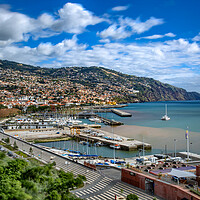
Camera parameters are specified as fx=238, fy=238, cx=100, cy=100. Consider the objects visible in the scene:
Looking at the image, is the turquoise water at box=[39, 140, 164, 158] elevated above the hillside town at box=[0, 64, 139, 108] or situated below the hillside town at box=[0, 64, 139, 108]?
below

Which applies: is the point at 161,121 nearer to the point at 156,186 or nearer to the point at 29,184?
the point at 156,186

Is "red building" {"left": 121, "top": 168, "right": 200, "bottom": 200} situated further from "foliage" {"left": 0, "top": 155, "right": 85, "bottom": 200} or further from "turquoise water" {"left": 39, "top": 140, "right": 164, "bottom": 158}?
"turquoise water" {"left": 39, "top": 140, "right": 164, "bottom": 158}

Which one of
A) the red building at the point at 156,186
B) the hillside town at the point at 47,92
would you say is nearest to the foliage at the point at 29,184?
the red building at the point at 156,186

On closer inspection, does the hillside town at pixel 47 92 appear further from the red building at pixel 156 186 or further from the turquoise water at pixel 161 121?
the red building at pixel 156 186

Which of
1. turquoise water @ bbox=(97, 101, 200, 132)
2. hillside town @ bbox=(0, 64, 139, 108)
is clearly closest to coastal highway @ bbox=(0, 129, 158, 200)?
turquoise water @ bbox=(97, 101, 200, 132)

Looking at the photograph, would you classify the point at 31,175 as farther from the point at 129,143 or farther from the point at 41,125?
the point at 41,125

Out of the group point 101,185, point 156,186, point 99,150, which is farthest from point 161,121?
point 156,186

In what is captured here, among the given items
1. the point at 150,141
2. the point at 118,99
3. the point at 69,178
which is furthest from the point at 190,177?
the point at 118,99

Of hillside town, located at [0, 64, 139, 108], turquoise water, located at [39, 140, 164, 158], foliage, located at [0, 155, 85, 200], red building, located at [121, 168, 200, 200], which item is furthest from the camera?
hillside town, located at [0, 64, 139, 108]
